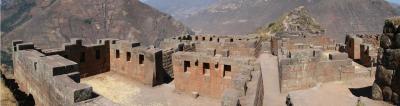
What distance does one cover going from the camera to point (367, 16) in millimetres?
119562

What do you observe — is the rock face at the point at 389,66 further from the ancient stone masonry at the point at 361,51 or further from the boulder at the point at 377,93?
the ancient stone masonry at the point at 361,51

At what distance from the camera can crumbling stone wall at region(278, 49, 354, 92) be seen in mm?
20797

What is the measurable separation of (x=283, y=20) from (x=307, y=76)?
74.1ft

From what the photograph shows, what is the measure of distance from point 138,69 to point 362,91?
11588 millimetres

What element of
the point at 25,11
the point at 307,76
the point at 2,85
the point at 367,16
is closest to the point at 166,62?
the point at 307,76

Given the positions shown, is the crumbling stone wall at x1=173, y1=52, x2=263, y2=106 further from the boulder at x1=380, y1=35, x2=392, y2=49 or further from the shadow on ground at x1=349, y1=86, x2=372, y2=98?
the boulder at x1=380, y1=35, x2=392, y2=49

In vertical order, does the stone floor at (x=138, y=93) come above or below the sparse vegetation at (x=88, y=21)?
below

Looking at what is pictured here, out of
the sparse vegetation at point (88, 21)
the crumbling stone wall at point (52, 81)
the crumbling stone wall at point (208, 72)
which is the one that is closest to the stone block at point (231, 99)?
the crumbling stone wall at point (208, 72)

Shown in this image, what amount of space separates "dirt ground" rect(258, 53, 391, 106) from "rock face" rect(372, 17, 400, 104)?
469 millimetres

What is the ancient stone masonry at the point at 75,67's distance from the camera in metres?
11.1

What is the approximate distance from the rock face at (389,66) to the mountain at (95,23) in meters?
95.0

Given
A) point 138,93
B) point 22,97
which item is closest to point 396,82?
point 138,93

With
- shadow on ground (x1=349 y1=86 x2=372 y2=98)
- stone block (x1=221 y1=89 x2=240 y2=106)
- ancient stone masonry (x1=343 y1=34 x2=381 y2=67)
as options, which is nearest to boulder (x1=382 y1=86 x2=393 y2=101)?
shadow on ground (x1=349 y1=86 x2=372 y2=98)

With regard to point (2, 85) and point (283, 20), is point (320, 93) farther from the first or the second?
point (283, 20)
